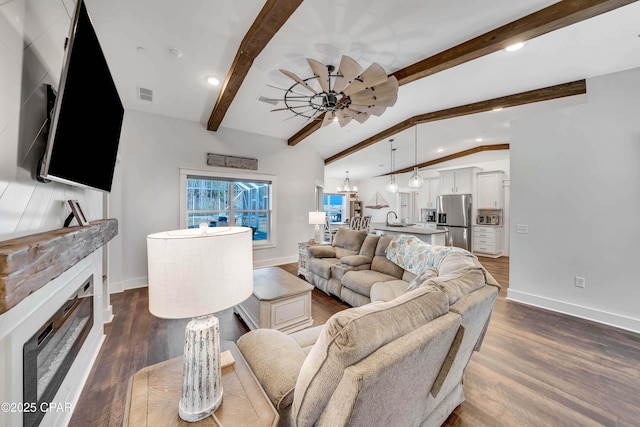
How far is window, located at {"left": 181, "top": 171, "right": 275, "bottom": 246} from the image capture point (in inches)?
180

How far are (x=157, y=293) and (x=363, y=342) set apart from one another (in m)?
0.72

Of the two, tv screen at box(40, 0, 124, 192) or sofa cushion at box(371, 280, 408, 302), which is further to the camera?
sofa cushion at box(371, 280, 408, 302)

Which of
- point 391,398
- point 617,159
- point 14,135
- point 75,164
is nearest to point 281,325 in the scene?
point 391,398

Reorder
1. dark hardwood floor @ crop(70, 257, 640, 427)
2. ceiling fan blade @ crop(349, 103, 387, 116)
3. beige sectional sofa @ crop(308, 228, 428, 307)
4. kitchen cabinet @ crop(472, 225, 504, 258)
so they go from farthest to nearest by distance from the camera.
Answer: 1. kitchen cabinet @ crop(472, 225, 504, 258)
2. beige sectional sofa @ crop(308, 228, 428, 307)
3. ceiling fan blade @ crop(349, 103, 387, 116)
4. dark hardwood floor @ crop(70, 257, 640, 427)

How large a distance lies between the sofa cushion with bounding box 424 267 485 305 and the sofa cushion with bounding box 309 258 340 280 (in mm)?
2254

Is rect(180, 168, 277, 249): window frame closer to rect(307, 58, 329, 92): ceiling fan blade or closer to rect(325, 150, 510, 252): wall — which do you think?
rect(307, 58, 329, 92): ceiling fan blade

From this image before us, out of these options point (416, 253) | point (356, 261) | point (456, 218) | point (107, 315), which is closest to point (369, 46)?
point (416, 253)

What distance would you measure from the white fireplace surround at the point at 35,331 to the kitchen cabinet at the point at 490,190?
785 cm

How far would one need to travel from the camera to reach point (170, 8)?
2.11 m

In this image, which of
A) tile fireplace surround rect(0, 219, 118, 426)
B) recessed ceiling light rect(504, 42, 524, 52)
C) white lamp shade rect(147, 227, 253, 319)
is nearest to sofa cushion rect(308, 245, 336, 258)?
tile fireplace surround rect(0, 219, 118, 426)

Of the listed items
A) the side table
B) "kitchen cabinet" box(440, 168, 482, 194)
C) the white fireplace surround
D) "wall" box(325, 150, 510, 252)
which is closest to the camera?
the white fireplace surround

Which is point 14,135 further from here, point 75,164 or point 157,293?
point 157,293

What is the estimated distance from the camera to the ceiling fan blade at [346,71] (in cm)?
204

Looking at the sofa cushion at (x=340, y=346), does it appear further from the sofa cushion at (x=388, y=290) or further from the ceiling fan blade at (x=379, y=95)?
the ceiling fan blade at (x=379, y=95)
